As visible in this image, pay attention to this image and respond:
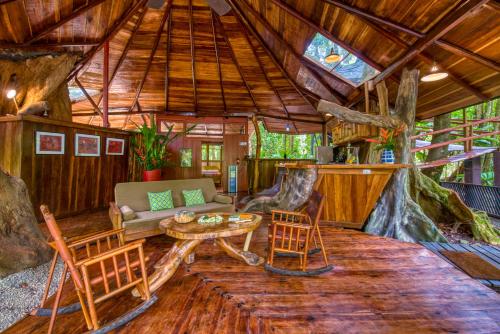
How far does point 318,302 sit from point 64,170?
5.23m

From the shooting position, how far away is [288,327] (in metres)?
1.70

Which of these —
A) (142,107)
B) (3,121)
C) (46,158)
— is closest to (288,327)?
(46,158)

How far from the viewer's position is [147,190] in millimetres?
4023

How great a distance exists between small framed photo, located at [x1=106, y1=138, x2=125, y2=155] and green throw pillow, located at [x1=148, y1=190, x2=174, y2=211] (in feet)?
8.64

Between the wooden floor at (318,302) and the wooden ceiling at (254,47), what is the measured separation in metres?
3.28

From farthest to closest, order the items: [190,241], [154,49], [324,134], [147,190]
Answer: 1. [324,134]
2. [154,49]
3. [147,190]
4. [190,241]

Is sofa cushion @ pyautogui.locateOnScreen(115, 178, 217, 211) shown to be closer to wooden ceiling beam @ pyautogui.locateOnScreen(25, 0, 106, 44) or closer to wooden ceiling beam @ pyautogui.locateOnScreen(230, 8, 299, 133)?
wooden ceiling beam @ pyautogui.locateOnScreen(25, 0, 106, 44)

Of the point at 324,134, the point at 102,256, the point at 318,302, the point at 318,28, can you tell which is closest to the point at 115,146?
the point at 102,256

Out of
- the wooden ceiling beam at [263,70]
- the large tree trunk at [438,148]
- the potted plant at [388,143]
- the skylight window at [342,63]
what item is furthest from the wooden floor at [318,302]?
the wooden ceiling beam at [263,70]

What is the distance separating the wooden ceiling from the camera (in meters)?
3.62

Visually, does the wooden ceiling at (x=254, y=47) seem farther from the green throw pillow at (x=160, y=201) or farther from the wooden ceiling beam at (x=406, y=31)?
the green throw pillow at (x=160, y=201)

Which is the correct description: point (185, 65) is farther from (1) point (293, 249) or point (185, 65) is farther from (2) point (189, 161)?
(1) point (293, 249)

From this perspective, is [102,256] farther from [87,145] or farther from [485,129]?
[485,129]

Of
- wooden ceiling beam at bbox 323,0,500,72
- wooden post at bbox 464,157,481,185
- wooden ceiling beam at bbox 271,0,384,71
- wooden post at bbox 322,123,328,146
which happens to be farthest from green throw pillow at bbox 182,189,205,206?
wooden post at bbox 464,157,481,185
